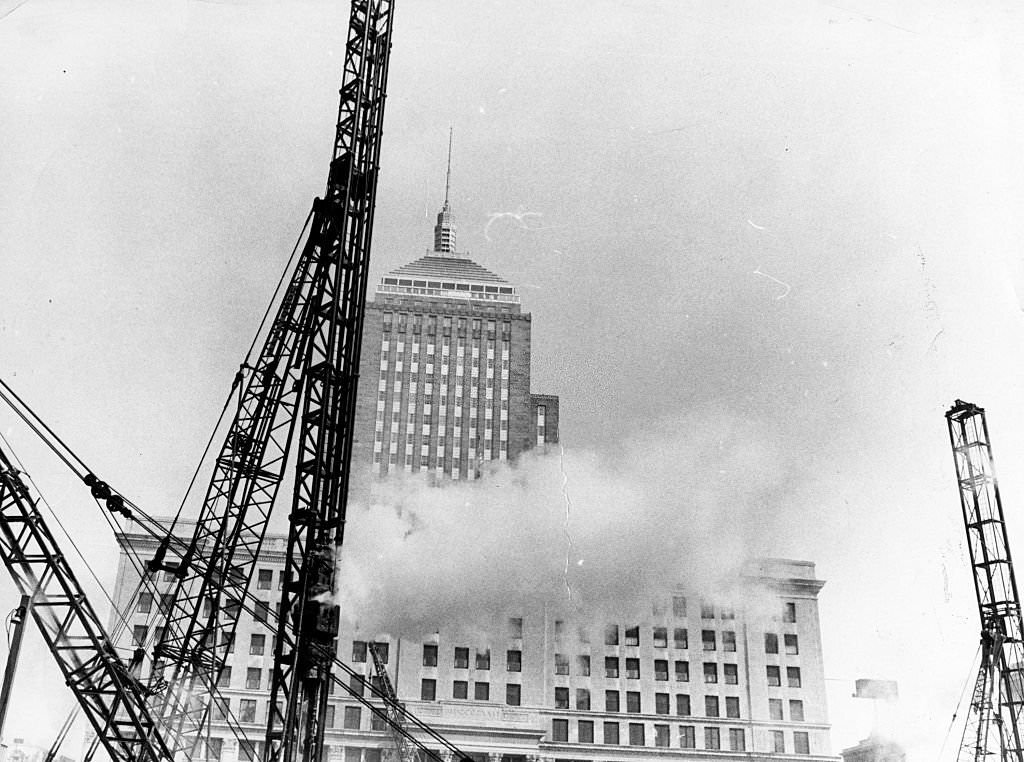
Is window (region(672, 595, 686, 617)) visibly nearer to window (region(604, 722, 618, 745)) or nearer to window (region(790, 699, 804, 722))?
window (region(604, 722, 618, 745))

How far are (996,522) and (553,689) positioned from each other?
31.2 metres

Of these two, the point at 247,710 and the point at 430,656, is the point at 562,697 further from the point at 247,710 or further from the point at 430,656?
the point at 247,710

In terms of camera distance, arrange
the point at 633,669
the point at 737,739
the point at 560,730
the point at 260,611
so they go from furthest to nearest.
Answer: the point at 633,669 → the point at 737,739 → the point at 560,730 → the point at 260,611

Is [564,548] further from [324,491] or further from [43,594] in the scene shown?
[43,594]

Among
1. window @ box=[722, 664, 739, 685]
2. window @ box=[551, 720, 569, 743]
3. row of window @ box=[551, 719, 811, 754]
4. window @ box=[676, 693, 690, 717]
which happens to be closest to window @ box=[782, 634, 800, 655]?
window @ box=[722, 664, 739, 685]

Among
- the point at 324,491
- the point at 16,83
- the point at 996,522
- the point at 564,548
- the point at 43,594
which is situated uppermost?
the point at 16,83

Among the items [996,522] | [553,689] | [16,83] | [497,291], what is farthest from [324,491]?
[497,291]

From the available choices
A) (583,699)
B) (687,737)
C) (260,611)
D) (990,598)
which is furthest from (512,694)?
(990,598)

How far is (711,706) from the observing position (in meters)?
63.9

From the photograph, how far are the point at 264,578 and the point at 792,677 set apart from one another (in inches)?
1254

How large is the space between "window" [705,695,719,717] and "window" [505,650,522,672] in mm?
11414

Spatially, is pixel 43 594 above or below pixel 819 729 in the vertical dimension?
below

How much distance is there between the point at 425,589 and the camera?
54688 millimetres

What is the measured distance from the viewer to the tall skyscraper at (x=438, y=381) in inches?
2830
